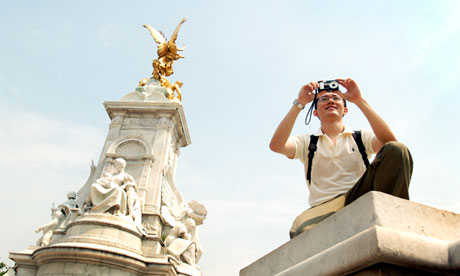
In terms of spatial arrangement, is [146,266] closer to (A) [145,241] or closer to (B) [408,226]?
(A) [145,241]

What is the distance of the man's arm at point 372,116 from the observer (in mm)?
2680

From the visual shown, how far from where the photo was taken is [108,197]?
10.7 meters

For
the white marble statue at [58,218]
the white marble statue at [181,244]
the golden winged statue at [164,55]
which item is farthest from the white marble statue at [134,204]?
the golden winged statue at [164,55]

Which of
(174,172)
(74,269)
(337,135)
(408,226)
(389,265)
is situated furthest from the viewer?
(174,172)

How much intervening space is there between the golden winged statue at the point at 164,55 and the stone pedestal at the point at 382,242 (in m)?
14.7

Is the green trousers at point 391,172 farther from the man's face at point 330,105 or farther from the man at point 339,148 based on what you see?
the man's face at point 330,105

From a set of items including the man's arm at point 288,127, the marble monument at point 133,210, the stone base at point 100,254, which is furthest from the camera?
the marble monument at point 133,210

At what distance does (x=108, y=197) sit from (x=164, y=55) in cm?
852

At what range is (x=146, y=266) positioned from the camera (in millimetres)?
10039

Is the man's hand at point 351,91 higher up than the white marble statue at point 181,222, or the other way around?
the white marble statue at point 181,222

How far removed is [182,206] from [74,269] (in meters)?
4.90

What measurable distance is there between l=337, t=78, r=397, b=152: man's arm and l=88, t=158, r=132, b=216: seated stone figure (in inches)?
356

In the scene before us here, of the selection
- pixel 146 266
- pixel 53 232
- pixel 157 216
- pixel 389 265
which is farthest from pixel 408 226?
pixel 53 232

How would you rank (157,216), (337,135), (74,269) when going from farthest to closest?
(157,216)
(74,269)
(337,135)
